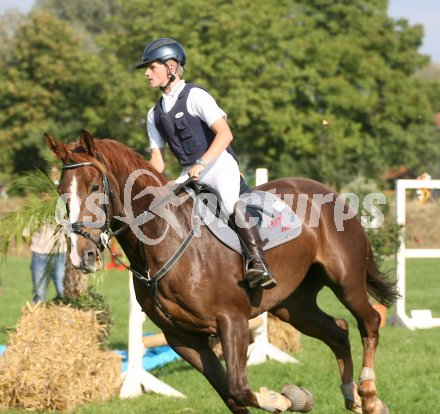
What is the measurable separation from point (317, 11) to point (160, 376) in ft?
151

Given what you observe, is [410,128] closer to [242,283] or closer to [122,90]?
[122,90]

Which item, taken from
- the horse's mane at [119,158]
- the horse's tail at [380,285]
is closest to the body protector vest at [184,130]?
the horse's mane at [119,158]

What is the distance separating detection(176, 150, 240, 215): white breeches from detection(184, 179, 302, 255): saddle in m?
0.05

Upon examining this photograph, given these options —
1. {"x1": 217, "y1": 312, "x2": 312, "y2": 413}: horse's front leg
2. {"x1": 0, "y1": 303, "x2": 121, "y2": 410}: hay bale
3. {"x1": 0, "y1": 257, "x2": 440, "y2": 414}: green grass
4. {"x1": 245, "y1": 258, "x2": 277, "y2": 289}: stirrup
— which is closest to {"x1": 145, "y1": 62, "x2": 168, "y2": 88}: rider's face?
{"x1": 245, "y1": 258, "x2": 277, "y2": 289}: stirrup

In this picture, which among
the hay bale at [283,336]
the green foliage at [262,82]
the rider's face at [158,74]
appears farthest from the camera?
the green foliage at [262,82]

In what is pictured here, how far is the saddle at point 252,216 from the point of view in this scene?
6.21 m

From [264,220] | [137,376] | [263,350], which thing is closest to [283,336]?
[263,350]

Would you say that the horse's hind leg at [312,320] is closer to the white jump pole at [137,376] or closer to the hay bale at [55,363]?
the white jump pole at [137,376]

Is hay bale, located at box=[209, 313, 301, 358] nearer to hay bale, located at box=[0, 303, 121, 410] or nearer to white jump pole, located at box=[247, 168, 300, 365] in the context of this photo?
white jump pole, located at box=[247, 168, 300, 365]

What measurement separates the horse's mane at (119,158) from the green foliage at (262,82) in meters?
36.4

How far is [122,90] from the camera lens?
43.1 m

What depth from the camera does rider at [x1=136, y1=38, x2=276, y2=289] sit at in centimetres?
618

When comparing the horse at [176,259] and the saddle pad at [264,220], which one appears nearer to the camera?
the horse at [176,259]

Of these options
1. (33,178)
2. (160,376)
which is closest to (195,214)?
(33,178)
